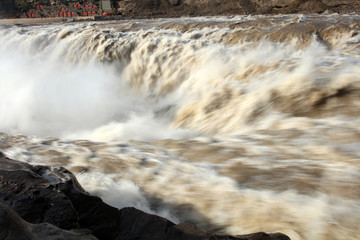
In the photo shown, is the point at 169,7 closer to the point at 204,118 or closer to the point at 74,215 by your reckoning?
the point at 204,118

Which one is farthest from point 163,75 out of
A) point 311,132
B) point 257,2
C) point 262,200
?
point 257,2

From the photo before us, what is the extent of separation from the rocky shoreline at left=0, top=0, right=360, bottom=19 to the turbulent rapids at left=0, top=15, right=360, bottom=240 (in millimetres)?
6304

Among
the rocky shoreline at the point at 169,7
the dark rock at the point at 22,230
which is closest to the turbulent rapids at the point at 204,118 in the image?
the dark rock at the point at 22,230

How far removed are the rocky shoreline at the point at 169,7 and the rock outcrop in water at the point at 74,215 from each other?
10255 millimetres

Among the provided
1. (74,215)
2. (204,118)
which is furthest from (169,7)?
(74,215)

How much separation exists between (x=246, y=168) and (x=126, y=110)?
139 inches

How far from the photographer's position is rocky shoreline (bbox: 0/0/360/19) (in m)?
11.5

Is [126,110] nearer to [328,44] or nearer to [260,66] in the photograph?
[260,66]

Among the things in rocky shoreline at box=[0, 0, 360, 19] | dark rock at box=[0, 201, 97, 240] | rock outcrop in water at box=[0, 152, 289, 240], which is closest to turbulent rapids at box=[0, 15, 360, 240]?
rock outcrop in water at box=[0, 152, 289, 240]

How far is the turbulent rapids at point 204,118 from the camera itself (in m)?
1.88

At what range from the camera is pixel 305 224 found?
64.8 inches

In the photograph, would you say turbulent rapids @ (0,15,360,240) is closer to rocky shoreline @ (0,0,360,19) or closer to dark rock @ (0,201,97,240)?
dark rock @ (0,201,97,240)

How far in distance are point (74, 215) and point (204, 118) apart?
255cm

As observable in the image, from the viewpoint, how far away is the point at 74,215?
1414 millimetres
